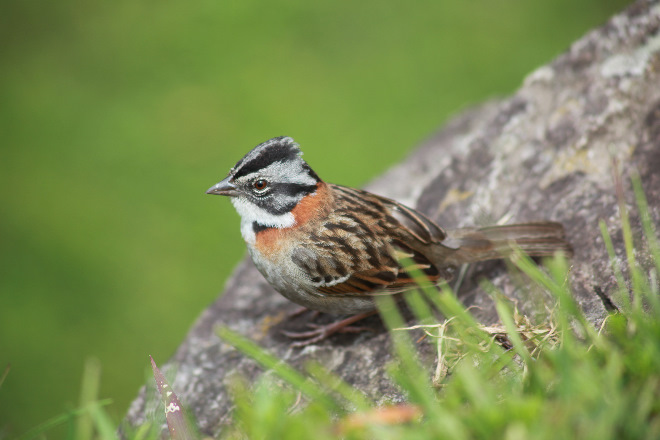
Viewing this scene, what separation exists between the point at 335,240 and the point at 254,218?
492 millimetres

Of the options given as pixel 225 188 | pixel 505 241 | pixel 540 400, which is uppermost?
pixel 225 188

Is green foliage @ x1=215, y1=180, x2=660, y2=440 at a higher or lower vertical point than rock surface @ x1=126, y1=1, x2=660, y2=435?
lower

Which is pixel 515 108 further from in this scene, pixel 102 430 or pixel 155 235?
pixel 155 235

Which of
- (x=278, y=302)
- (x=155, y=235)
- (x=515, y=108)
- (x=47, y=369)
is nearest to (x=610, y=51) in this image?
(x=515, y=108)

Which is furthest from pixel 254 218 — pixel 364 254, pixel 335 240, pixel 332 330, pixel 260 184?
pixel 332 330

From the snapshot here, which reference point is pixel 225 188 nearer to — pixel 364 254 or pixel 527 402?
pixel 364 254

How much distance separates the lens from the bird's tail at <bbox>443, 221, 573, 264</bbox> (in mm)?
3617

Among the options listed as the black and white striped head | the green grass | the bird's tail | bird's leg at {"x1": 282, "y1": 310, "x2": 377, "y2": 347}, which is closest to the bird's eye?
the black and white striped head

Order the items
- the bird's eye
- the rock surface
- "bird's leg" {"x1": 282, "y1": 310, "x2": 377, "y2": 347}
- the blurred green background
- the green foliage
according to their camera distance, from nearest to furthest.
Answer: the green foliage, the rock surface, the bird's eye, "bird's leg" {"x1": 282, "y1": 310, "x2": 377, "y2": 347}, the blurred green background

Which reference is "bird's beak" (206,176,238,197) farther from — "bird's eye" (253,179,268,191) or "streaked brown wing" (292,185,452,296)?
"streaked brown wing" (292,185,452,296)

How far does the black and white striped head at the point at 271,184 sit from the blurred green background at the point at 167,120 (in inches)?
115

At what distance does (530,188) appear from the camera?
416 centimetres

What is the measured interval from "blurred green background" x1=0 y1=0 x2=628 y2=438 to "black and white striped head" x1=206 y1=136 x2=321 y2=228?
115 inches

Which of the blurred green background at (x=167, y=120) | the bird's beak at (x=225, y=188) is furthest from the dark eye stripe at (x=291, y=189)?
the blurred green background at (x=167, y=120)
